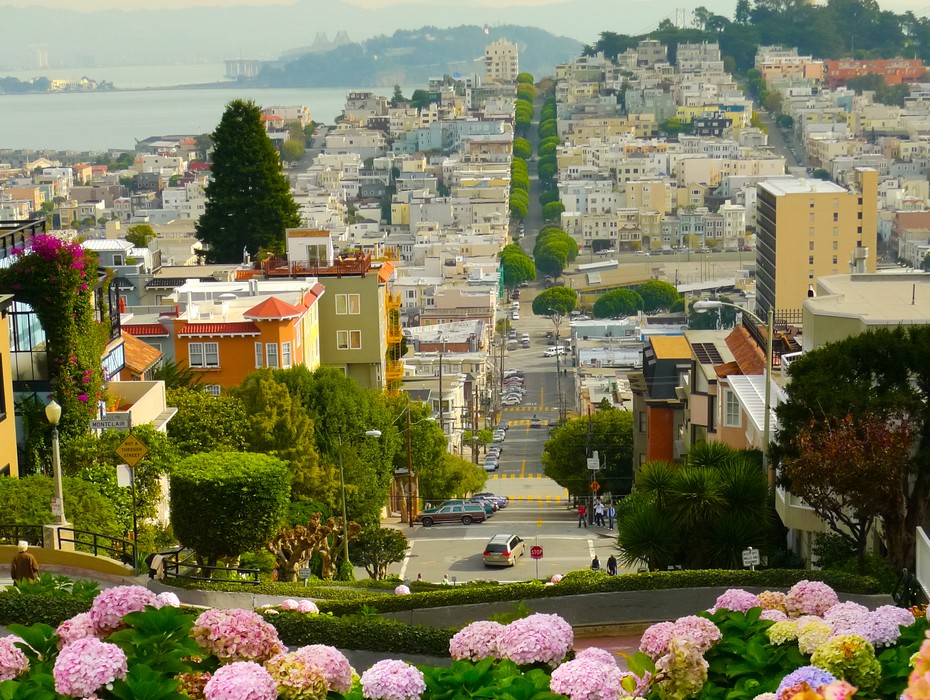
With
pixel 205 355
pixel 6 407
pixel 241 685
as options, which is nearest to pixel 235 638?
pixel 241 685

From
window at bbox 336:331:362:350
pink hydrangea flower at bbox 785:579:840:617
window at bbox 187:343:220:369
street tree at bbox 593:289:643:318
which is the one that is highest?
pink hydrangea flower at bbox 785:579:840:617

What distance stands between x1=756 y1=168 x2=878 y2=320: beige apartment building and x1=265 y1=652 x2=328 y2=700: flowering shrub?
124041 millimetres

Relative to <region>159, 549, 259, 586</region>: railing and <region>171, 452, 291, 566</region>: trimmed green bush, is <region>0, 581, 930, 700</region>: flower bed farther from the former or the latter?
<region>171, 452, 291, 566</region>: trimmed green bush

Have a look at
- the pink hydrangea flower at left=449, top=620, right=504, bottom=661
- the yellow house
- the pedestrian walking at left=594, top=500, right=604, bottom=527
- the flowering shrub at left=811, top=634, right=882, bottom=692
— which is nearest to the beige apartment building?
the pedestrian walking at left=594, top=500, right=604, bottom=527

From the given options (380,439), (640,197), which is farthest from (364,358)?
(640,197)

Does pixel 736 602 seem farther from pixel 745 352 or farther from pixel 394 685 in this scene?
pixel 745 352

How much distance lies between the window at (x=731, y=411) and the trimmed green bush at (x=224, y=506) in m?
7.48

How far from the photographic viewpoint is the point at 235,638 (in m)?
7.09

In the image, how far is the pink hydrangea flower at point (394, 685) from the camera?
6648 millimetres

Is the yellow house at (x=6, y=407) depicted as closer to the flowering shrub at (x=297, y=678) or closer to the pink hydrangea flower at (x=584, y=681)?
the flowering shrub at (x=297, y=678)

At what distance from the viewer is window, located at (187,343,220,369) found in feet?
104

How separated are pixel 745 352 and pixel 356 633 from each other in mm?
16459

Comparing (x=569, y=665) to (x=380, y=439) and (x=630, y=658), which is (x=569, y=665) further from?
(x=380, y=439)

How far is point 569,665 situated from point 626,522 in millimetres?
9700
